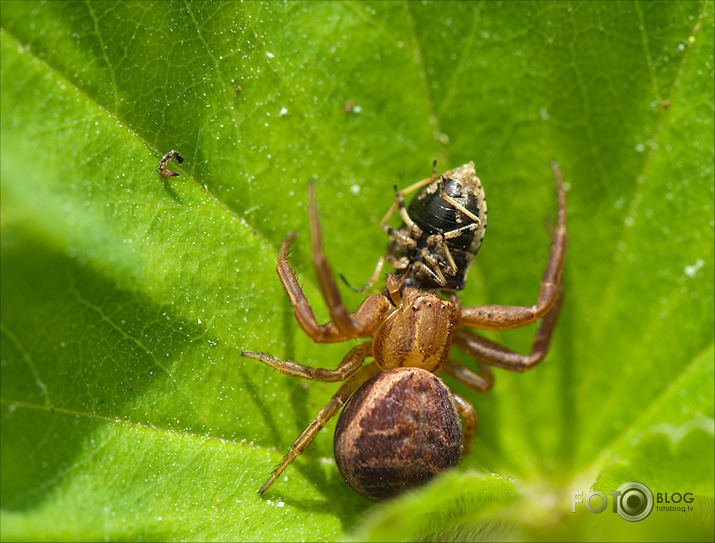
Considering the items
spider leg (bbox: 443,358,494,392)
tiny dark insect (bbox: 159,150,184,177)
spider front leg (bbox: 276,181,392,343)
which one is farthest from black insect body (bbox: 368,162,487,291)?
tiny dark insect (bbox: 159,150,184,177)

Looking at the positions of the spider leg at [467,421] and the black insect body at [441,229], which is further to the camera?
the spider leg at [467,421]

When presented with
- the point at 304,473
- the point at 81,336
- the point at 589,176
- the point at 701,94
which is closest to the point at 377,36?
the point at 589,176

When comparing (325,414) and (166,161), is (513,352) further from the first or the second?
(166,161)

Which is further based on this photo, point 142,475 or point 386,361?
point 386,361

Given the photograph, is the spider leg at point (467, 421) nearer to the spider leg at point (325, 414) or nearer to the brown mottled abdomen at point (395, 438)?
the brown mottled abdomen at point (395, 438)

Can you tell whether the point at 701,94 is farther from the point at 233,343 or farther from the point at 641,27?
the point at 233,343

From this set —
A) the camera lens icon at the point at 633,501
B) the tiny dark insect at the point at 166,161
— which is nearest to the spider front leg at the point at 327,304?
the tiny dark insect at the point at 166,161

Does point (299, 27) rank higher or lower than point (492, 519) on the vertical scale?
higher
